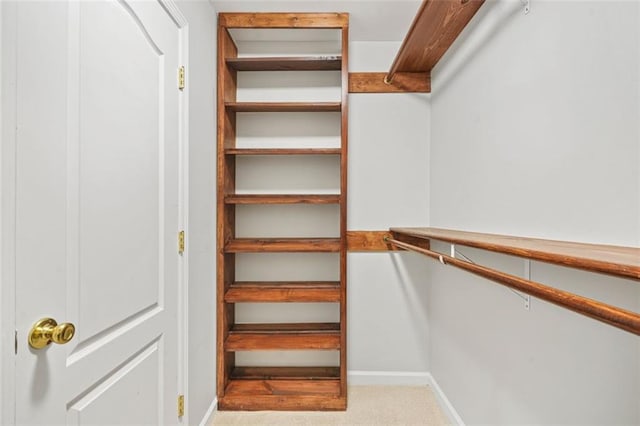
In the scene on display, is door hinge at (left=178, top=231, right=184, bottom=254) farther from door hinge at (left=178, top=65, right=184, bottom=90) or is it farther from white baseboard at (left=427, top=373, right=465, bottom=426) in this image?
white baseboard at (left=427, top=373, right=465, bottom=426)

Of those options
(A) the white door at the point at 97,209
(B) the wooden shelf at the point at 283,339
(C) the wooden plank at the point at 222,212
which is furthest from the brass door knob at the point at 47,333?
(B) the wooden shelf at the point at 283,339

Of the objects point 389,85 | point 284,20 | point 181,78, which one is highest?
point 284,20

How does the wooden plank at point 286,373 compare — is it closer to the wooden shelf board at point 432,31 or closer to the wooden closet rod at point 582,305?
the wooden closet rod at point 582,305

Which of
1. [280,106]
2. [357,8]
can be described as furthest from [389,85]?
[280,106]

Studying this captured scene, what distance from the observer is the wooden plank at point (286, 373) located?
2.37 meters

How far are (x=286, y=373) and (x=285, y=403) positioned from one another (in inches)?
11.5

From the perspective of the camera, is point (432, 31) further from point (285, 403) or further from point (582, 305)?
point (285, 403)

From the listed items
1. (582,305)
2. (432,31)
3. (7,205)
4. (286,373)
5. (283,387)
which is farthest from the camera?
(286,373)

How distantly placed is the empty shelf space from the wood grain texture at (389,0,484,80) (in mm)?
1477

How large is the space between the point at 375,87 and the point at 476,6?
98 cm

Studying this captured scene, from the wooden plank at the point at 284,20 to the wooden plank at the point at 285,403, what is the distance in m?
2.27

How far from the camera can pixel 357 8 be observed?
2086 mm

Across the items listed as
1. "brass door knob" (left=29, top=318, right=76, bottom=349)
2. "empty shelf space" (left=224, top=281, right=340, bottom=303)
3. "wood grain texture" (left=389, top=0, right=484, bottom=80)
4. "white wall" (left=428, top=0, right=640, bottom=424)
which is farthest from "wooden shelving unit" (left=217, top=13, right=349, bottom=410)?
"brass door knob" (left=29, top=318, right=76, bottom=349)

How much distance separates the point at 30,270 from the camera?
81 cm
